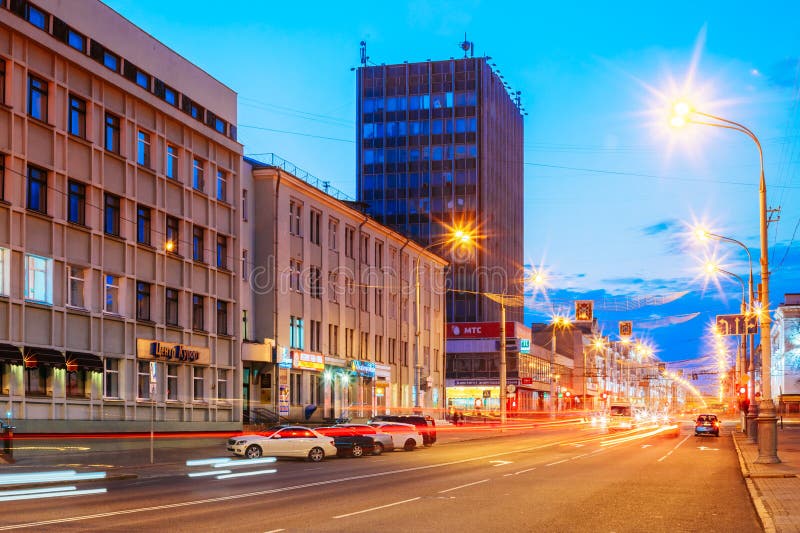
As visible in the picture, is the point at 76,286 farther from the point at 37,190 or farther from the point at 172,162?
the point at 172,162

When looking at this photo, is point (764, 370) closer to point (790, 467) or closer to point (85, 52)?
point (790, 467)

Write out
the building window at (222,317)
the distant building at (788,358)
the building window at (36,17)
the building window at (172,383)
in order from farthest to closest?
the distant building at (788,358)
the building window at (222,317)
the building window at (172,383)
the building window at (36,17)

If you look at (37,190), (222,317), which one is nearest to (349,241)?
(222,317)

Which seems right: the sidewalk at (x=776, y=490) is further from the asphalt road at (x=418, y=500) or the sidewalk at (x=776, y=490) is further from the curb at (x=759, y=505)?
the asphalt road at (x=418, y=500)

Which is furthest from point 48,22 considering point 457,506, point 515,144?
point 515,144

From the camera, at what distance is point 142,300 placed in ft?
136

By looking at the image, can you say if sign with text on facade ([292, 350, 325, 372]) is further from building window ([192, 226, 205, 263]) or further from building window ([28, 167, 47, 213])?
building window ([28, 167, 47, 213])

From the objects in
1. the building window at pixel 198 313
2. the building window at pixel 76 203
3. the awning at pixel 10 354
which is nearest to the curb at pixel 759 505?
the awning at pixel 10 354

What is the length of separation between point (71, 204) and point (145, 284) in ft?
19.5

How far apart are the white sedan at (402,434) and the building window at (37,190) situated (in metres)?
16.9

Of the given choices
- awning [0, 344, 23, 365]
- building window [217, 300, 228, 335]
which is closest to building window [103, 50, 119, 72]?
awning [0, 344, 23, 365]

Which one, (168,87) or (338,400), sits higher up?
(168,87)

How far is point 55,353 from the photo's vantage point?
1369 inches

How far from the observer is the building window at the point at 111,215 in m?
39.2
